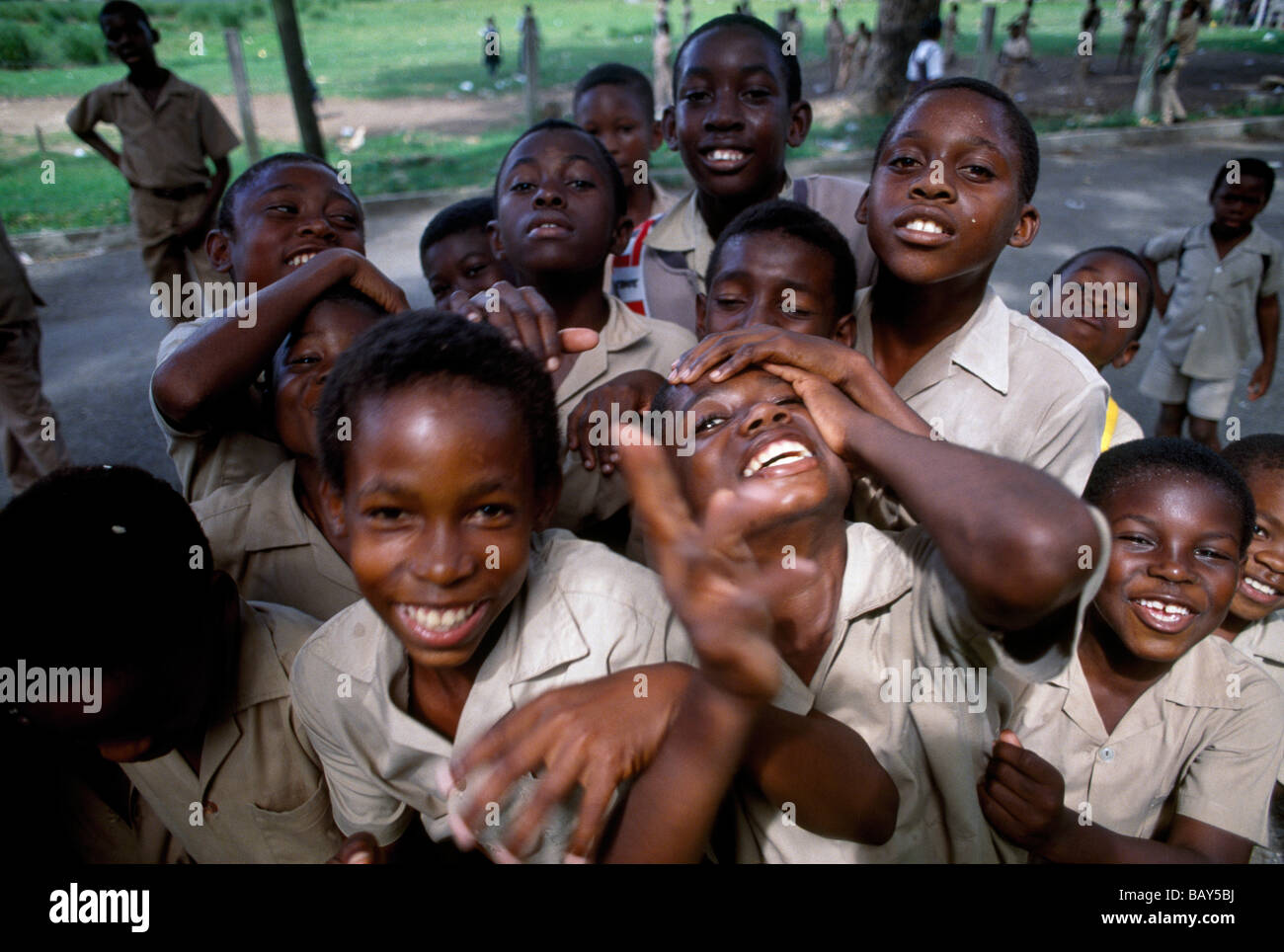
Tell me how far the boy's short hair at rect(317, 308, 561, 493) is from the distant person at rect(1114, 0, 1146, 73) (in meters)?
17.1

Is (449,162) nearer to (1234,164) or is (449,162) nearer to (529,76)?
(529,76)

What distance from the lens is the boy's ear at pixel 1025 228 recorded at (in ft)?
7.04

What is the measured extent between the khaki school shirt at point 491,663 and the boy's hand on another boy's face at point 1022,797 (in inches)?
24.5

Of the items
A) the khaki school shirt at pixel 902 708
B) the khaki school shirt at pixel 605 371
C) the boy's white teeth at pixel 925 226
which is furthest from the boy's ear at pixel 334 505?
the boy's white teeth at pixel 925 226

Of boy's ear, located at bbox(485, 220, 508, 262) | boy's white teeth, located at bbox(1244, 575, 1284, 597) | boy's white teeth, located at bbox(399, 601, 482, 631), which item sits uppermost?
boy's ear, located at bbox(485, 220, 508, 262)

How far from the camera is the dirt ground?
11.8m

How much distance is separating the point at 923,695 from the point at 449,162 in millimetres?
9659

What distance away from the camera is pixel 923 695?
59.4 inches

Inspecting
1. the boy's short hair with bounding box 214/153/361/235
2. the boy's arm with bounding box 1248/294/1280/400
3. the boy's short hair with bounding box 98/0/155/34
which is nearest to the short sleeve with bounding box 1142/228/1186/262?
the boy's arm with bounding box 1248/294/1280/400

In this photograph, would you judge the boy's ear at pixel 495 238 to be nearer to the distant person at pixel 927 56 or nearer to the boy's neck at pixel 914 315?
the boy's neck at pixel 914 315

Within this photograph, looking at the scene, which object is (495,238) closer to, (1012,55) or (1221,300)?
(1221,300)

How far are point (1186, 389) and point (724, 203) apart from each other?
2.85 metres

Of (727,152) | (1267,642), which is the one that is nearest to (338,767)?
(727,152)

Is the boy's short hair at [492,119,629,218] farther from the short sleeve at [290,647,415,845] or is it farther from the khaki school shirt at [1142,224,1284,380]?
the khaki school shirt at [1142,224,1284,380]
